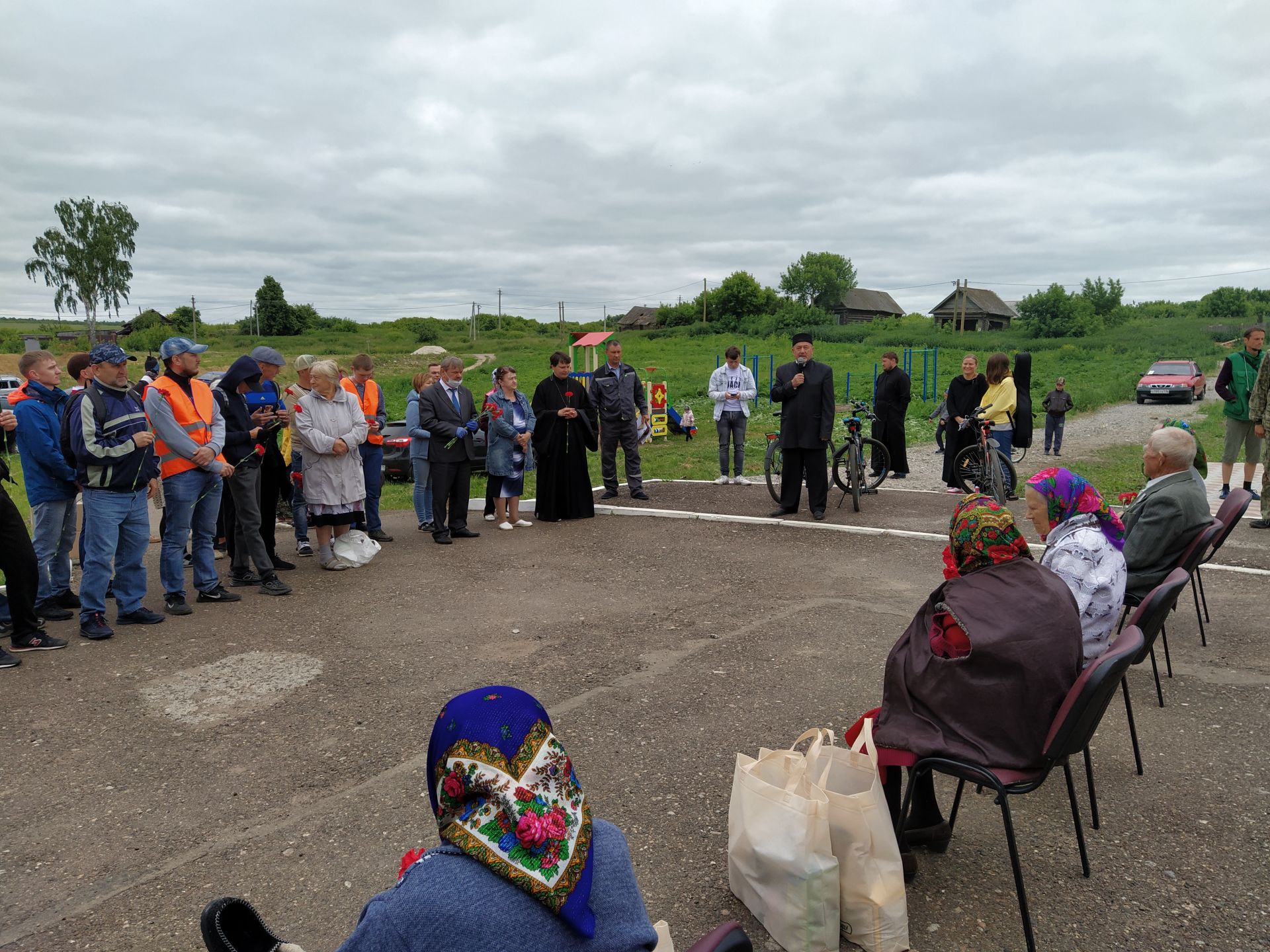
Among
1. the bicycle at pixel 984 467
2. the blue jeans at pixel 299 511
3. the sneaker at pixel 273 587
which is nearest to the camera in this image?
the sneaker at pixel 273 587

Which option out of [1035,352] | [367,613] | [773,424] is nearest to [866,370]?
[1035,352]

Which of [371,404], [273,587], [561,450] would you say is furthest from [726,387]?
[273,587]

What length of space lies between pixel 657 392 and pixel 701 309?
228 ft

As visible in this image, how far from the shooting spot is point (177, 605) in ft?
21.8

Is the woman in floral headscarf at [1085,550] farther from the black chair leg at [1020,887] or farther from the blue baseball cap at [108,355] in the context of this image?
the blue baseball cap at [108,355]

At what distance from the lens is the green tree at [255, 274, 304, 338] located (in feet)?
252

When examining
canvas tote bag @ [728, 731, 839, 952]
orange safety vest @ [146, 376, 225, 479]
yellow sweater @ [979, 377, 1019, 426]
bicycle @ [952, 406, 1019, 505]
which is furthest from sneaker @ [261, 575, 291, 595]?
yellow sweater @ [979, 377, 1019, 426]

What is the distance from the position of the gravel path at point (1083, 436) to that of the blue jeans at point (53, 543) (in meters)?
9.88

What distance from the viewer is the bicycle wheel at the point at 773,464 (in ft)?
35.4

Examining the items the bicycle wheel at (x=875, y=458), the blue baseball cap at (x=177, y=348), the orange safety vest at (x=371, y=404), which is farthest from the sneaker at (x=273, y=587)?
the bicycle wheel at (x=875, y=458)

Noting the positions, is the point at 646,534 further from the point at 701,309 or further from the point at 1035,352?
the point at 701,309

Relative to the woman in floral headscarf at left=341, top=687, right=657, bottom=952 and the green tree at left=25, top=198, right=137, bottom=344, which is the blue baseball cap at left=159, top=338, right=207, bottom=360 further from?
the green tree at left=25, top=198, right=137, bottom=344

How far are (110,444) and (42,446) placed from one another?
2.18ft

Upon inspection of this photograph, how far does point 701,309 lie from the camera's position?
289 feet
